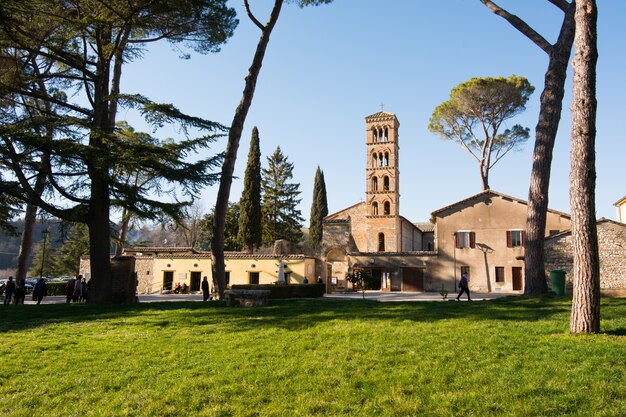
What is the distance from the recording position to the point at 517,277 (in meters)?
31.6

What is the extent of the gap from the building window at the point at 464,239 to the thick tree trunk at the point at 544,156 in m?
19.7

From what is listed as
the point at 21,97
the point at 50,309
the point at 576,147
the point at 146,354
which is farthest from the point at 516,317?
the point at 21,97

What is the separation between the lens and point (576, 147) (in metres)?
7.62

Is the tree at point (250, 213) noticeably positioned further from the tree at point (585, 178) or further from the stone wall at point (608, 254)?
the tree at point (585, 178)

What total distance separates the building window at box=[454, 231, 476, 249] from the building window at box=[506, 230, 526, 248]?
2.16 metres

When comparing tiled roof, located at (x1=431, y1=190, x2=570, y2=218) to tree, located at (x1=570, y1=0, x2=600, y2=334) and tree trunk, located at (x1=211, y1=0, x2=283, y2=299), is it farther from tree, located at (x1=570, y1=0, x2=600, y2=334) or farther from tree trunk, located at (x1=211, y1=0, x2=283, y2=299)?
tree, located at (x1=570, y1=0, x2=600, y2=334)

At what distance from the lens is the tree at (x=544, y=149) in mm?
13117

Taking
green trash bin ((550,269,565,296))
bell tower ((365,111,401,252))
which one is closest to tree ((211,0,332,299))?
green trash bin ((550,269,565,296))

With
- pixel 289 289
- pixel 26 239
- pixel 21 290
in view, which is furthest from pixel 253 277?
pixel 21 290

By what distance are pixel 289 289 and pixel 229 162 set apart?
234 inches

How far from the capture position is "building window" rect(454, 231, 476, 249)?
32719 millimetres

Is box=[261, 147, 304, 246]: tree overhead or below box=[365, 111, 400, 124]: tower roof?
below

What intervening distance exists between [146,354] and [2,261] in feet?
321

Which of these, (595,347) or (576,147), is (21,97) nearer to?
(576,147)
